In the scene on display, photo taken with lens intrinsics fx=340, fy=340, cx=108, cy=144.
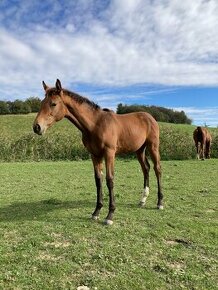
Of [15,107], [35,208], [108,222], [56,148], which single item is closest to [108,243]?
[108,222]

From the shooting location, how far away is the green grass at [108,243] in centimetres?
410

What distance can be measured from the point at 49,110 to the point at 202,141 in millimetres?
16314

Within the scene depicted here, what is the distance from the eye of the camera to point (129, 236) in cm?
552

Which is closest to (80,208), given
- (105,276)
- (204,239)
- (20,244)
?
(20,244)

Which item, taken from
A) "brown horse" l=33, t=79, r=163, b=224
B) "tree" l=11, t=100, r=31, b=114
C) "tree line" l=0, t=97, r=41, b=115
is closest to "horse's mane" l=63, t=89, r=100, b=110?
"brown horse" l=33, t=79, r=163, b=224

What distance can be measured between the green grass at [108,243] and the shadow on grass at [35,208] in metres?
0.02

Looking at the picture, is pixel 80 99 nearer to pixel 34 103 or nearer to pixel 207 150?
pixel 207 150

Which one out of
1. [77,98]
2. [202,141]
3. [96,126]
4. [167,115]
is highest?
[167,115]

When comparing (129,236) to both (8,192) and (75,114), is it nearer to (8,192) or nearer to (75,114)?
(75,114)

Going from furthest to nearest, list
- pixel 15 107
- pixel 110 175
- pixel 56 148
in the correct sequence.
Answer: pixel 15 107, pixel 56 148, pixel 110 175

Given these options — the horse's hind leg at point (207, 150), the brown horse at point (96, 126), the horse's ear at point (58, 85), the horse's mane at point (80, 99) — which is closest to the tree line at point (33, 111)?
the horse's hind leg at point (207, 150)

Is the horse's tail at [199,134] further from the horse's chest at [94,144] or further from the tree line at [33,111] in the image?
the tree line at [33,111]

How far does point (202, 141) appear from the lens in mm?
20797

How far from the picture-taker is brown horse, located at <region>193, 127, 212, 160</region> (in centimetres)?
2077
